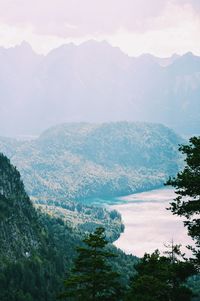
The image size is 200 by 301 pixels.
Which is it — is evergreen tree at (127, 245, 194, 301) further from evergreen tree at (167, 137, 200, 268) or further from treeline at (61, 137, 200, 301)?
evergreen tree at (167, 137, 200, 268)

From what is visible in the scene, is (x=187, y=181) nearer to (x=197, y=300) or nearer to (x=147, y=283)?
(x=147, y=283)

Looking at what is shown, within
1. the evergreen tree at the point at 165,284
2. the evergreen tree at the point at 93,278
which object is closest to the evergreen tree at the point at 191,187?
the evergreen tree at the point at 165,284

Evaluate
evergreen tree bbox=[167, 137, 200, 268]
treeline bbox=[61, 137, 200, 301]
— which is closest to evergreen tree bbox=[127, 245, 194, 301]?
treeline bbox=[61, 137, 200, 301]

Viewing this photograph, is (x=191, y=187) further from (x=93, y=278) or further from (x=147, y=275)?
(x=93, y=278)

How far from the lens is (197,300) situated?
181 metres

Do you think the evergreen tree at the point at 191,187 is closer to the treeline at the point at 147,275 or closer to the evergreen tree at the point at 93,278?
the treeline at the point at 147,275

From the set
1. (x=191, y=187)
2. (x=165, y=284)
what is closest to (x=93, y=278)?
(x=165, y=284)

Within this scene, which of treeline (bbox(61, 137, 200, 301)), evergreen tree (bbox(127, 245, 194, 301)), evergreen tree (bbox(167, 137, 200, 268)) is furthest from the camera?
evergreen tree (bbox(167, 137, 200, 268))

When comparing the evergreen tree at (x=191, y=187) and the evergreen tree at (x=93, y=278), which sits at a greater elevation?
the evergreen tree at (x=191, y=187)

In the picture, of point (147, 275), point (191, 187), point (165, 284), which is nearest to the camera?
point (165, 284)

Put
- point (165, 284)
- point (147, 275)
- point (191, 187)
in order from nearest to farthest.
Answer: point (165, 284), point (147, 275), point (191, 187)

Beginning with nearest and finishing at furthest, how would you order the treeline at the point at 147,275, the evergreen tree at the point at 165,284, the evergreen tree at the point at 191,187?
1. the evergreen tree at the point at 165,284
2. the treeline at the point at 147,275
3. the evergreen tree at the point at 191,187

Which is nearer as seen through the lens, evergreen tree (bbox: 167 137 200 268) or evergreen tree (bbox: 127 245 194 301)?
evergreen tree (bbox: 127 245 194 301)

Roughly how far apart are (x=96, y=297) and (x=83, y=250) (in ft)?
14.0
